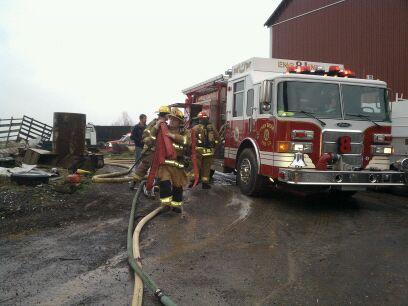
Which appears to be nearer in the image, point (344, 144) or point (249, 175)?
point (344, 144)

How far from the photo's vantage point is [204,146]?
928 cm

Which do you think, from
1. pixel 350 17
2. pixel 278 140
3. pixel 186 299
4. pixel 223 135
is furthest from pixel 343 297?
pixel 350 17

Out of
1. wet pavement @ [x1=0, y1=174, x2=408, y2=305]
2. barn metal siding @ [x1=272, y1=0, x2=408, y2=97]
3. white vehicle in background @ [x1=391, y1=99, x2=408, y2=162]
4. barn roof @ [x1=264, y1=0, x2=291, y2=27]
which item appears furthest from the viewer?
barn roof @ [x1=264, y1=0, x2=291, y2=27]

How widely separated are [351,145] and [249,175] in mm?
1948

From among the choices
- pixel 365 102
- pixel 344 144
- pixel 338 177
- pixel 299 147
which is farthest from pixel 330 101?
pixel 338 177

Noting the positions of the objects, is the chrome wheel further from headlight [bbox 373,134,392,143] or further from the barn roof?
the barn roof

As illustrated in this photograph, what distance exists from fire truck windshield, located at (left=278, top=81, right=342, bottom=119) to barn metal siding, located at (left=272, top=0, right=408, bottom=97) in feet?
31.3

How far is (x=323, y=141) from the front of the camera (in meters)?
6.86

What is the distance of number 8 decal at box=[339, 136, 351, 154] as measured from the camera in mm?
6898

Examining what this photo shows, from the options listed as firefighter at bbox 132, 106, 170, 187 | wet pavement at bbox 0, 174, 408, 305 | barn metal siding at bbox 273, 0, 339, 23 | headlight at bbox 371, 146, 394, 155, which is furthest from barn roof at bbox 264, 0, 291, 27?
wet pavement at bbox 0, 174, 408, 305

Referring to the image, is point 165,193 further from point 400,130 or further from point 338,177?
point 400,130

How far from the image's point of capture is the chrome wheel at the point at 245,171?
8.17 m

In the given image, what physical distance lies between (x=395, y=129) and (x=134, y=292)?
22.9 feet

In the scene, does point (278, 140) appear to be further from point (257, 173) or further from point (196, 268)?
point (196, 268)
